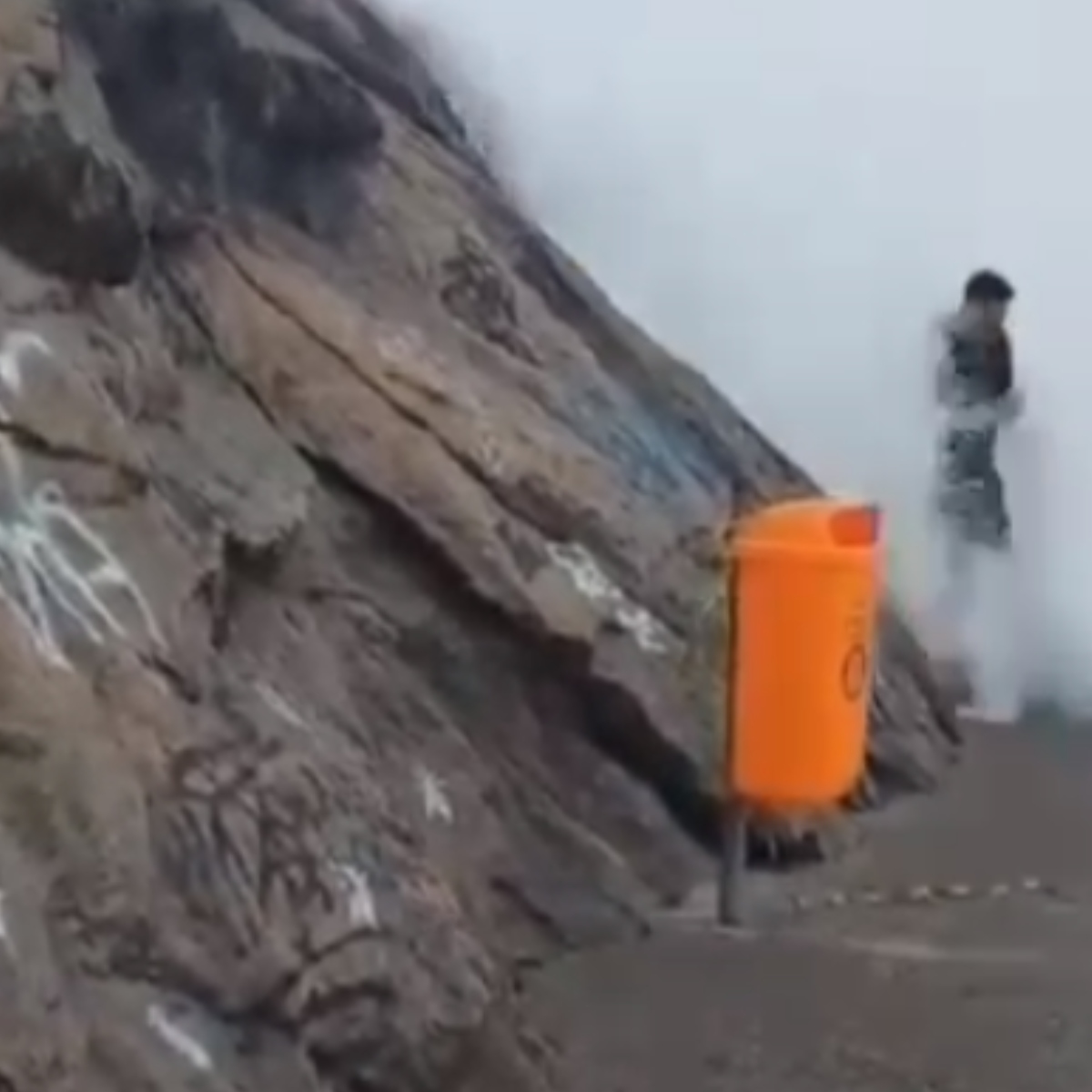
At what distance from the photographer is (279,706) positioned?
5.98 metres

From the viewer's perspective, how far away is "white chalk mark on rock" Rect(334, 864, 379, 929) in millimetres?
5250

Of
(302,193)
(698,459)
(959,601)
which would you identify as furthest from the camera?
(959,601)

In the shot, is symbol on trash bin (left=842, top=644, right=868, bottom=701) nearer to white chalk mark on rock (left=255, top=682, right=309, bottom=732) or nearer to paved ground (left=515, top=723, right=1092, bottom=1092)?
paved ground (left=515, top=723, right=1092, bottom=1092)

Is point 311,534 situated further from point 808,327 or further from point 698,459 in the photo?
point 808,327

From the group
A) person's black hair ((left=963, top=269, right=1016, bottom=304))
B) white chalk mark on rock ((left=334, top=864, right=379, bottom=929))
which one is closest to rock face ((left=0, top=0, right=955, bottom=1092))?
white chalk mark on rock ((left=334, top=864, right=379, bottom=929))

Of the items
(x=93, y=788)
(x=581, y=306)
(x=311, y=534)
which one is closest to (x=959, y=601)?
(x=581, y=306)

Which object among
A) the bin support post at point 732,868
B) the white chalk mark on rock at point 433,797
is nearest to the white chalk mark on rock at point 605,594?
the bin support post at point 732,868

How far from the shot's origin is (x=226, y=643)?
20.0 feet

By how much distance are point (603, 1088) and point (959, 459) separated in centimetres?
635

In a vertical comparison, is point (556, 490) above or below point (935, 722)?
above

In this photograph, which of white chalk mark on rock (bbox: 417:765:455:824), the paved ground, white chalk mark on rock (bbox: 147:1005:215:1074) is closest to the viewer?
white chalk mark on rock (bbox: 147:1005:215:1074)

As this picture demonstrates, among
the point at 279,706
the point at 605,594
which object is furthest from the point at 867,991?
the point at 605,594

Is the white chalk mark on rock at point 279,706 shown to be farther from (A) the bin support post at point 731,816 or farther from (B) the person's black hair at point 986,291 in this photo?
(B) the person's black hair at point 986,291

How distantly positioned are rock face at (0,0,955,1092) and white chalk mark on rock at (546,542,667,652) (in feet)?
0.04
